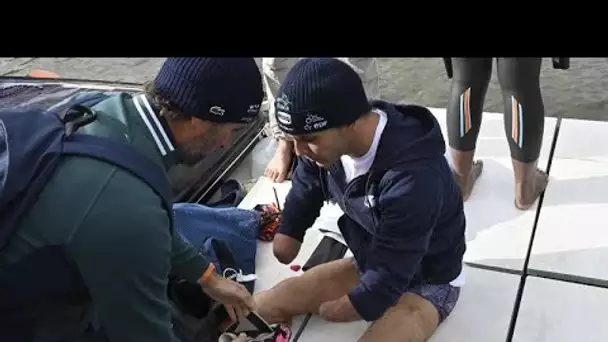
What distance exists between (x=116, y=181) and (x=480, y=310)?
0.94 metres

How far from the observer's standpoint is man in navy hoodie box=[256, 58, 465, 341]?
1.24 meters

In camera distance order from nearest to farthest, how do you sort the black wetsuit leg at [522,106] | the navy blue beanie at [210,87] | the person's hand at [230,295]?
the navy blue beanie at [210,87]
the person's hand at [230,295]
the black wetsuit leg at [522,106]

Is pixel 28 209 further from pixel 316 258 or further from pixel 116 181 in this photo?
pixel 316 258

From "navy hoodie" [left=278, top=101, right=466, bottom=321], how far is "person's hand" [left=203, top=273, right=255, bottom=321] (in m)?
0.22

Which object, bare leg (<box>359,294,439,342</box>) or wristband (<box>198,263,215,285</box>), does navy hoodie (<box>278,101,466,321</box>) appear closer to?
bare leg (<box>359,294,439,342</box>)

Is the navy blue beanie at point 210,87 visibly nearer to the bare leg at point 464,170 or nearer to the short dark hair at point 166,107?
the short dark hair at point 166,107

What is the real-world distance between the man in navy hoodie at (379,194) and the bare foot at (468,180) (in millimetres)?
430

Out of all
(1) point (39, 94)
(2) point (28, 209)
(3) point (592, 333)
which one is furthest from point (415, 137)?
(1) point (39, 94)

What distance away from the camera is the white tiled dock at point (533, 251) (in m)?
1.46

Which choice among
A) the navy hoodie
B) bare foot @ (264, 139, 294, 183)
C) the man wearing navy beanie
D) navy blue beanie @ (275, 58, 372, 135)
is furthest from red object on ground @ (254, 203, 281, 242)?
the man wearing navy beanie

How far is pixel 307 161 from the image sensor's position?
1481 mm

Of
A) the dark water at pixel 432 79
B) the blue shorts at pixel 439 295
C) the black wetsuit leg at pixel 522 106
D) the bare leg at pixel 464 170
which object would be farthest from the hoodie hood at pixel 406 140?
the dark water at pixel 432 79

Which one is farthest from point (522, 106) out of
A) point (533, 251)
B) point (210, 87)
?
point (210, 87)
